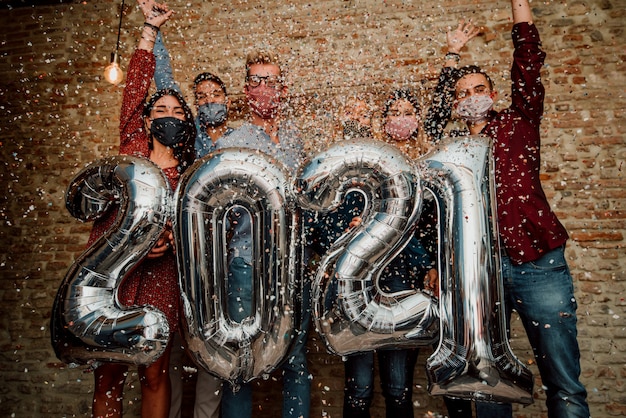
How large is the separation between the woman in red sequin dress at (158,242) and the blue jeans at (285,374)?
1.14 feet

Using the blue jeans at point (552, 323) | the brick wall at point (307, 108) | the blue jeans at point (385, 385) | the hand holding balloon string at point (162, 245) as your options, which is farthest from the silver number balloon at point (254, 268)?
the brick wall at point (307, 108)

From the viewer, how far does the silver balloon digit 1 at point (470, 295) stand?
1.84 meters

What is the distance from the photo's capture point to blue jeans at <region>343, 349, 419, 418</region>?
2438mm

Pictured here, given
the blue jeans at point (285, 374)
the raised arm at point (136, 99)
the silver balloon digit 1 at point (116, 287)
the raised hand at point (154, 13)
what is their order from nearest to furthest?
1. the silver balloon digit 1 at point (116, 287)
2. the blue jeans at point (285, 374)
3. the raised arm at point (136, 99)
4. the raised hand at point (154, 13)

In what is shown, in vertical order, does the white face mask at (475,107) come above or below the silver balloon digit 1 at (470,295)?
above

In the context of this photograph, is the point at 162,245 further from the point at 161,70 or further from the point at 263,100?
the point at 161,70

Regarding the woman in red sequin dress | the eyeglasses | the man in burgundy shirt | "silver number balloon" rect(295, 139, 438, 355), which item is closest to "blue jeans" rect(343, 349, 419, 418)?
the man in burgundy shirt

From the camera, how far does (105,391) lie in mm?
2457

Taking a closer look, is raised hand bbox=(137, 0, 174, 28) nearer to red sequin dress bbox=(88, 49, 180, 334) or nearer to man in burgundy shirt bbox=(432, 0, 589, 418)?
red sequin dress bbox=(88, 49, 180, 334)

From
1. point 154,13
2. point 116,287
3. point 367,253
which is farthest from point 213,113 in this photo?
point 367,253

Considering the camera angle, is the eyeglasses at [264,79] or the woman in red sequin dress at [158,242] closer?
the woman in red sequin dress at [158,242]

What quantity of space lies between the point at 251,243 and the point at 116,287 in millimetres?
671

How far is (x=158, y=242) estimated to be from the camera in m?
2.31

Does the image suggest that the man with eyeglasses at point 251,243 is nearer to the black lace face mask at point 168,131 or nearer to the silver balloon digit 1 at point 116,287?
the black lace face mask at point 168,131
